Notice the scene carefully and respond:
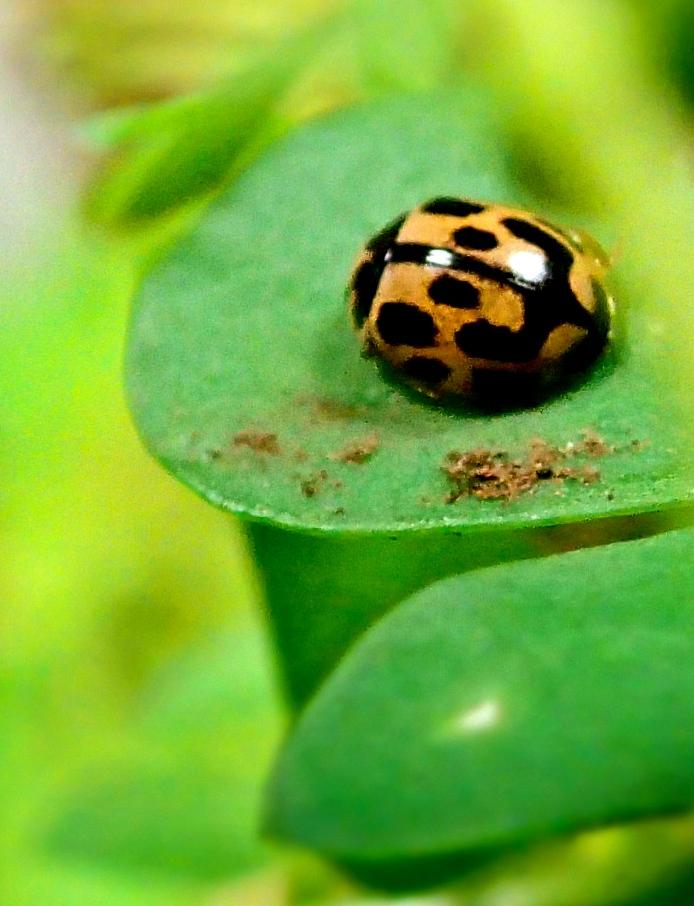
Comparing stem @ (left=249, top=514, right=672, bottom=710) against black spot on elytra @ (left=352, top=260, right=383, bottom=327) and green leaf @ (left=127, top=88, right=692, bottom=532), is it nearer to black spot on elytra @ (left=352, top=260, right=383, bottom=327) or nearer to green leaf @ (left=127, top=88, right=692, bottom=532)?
green leaf @ (left=127, top=88, right=692, bottom=532)

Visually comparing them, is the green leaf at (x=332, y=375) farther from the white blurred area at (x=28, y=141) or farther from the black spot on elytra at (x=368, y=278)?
the white blurred area at (x=28, y=141)

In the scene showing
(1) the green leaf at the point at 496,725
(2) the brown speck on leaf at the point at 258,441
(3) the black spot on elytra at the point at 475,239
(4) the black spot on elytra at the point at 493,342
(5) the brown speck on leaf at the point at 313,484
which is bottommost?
(1) the green leaf at the point at 496,725

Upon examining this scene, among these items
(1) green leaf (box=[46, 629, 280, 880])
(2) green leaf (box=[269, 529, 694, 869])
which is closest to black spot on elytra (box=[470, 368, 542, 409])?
(2) green leaf (box=[269, 529, 694, 869])

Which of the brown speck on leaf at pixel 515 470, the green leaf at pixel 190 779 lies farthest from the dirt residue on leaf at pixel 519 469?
the green leaf at pixel 190 779

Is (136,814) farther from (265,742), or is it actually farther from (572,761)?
(572,761)

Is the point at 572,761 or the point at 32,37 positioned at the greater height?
the point at 32,37

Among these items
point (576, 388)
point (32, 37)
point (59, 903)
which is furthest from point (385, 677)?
point (32, 37)
